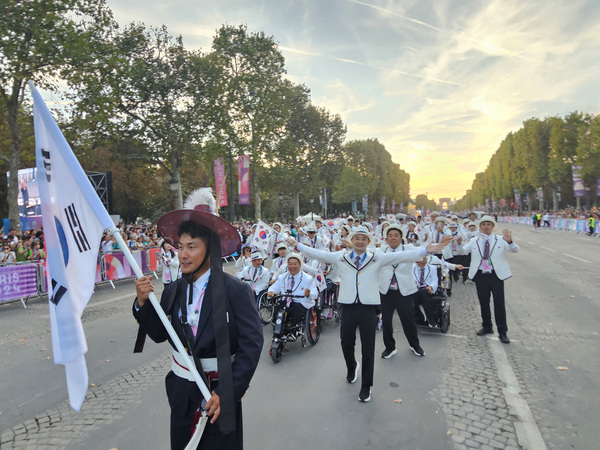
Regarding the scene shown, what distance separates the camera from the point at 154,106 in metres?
25.8

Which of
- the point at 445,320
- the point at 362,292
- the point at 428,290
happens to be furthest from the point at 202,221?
the point at 445,320

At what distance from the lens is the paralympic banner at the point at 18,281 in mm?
9953

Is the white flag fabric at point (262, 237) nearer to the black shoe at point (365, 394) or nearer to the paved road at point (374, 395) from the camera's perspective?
the paved road at point (374, 395)

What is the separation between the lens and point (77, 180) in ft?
7.45

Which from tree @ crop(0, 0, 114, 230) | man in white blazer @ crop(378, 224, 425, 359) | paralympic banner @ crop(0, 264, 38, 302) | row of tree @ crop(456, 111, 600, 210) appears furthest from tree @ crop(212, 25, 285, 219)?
row of tree @ crop(456, 111, 600, 210)

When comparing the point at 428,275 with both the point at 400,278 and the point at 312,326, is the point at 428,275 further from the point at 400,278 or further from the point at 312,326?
the point at 312,326

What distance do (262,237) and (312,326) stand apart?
715cm

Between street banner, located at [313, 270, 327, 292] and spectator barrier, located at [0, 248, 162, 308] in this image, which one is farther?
spectator barrier, located at [0, 248, 162, 308]

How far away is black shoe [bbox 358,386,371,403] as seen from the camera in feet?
14.2

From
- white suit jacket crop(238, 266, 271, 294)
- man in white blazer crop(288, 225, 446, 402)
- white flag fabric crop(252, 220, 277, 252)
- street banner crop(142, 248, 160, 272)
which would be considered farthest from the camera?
street banner crop(142, 248, 160, 272)

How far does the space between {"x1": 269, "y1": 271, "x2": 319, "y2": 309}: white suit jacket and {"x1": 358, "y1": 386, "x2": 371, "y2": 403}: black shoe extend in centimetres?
210

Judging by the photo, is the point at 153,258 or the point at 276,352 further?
the point at 153,258

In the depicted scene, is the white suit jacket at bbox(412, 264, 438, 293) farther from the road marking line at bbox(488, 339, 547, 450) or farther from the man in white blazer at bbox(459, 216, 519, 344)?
the road marking line at bbox(488, 339, 547, 450)

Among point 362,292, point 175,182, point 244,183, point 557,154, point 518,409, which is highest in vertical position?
point 557,154
